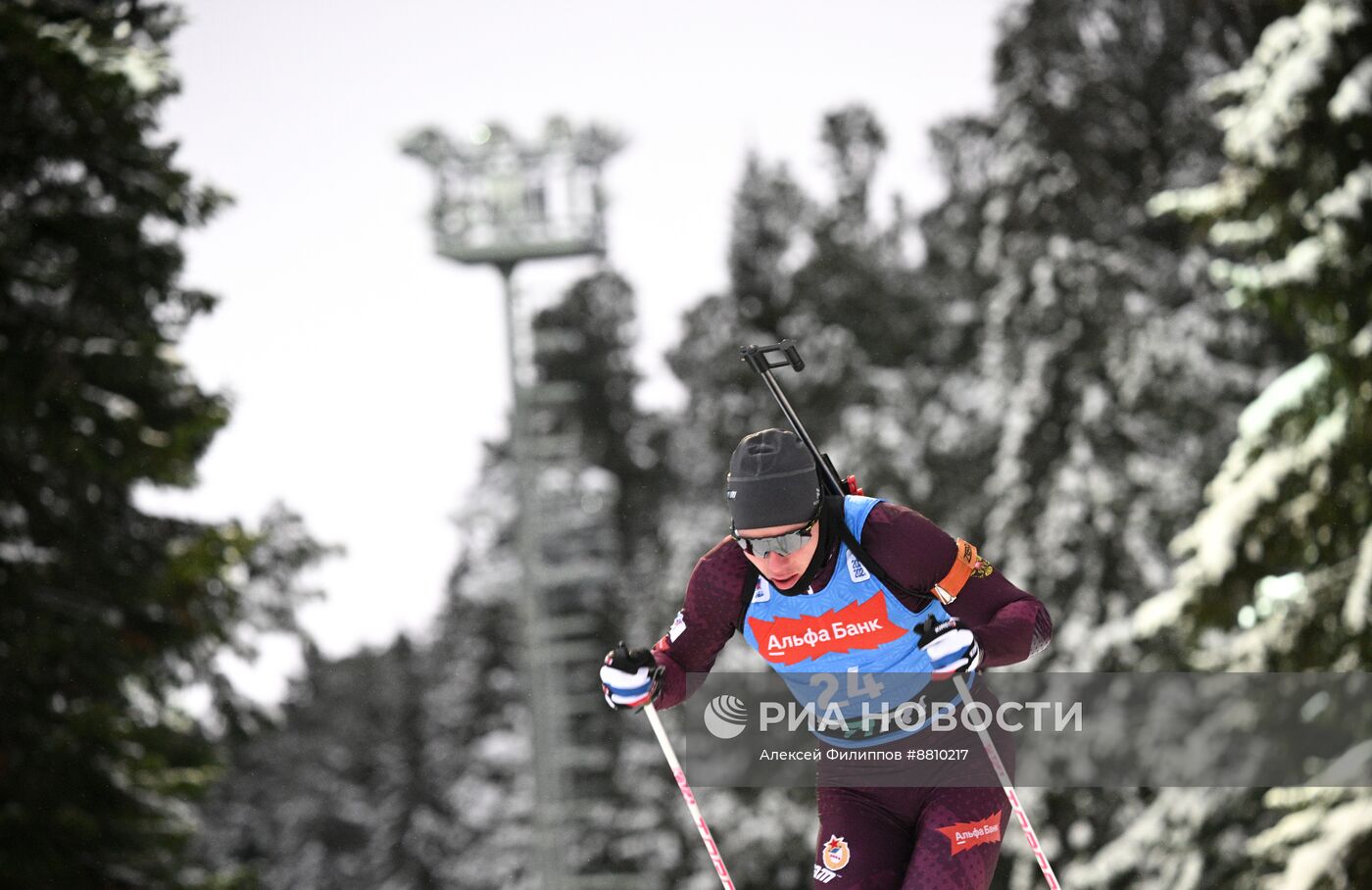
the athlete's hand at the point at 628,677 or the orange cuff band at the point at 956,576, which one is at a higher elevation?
the orange cuff band at the point at 956,576

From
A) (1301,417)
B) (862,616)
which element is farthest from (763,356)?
(1301,417)

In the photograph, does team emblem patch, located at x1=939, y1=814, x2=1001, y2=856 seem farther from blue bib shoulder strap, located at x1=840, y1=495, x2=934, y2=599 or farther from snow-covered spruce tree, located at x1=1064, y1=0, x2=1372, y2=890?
snow-covered spruce tree, located at x1=1064, y1=0, x2=1372, y2=890

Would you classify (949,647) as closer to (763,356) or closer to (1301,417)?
(763,356)

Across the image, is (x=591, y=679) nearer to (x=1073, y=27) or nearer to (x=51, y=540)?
(x=1073, y=27)

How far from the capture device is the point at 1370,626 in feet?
33.3

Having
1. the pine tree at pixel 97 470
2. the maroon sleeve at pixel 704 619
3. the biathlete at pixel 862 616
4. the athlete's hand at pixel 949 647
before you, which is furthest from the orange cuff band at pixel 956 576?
the pine tree at pixel 97 470

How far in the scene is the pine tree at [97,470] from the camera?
38.9 ft

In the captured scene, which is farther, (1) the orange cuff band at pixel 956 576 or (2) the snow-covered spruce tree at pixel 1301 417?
(2) the snow-covered spruce tree at pixel 1301 417

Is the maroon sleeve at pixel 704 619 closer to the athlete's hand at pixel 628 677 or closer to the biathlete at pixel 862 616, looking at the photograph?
the biathlete at pixel 862 616

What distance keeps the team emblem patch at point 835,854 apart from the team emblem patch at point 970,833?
30 centimetres

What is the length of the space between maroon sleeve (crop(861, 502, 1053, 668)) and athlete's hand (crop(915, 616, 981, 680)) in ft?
0.25

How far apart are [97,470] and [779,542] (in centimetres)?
915

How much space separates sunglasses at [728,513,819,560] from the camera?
15.3 feet

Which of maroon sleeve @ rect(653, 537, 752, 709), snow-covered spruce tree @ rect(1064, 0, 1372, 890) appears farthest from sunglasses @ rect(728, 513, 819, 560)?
snow-covered spruce tree @ rect(1064, 0, 1372, 890)
